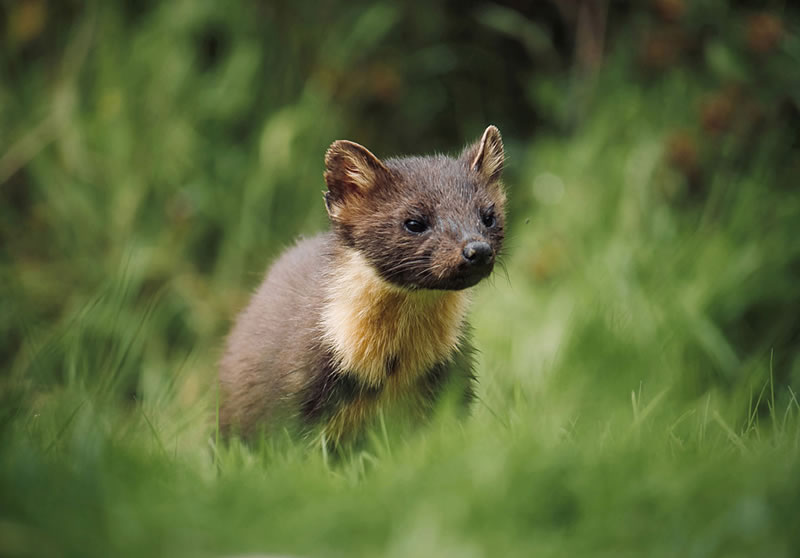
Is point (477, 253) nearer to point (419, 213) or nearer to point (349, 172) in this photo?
point (419, 213)

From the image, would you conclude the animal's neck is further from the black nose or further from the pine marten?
the black nose

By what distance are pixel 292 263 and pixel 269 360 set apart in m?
0.69

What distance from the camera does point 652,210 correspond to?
253 inches

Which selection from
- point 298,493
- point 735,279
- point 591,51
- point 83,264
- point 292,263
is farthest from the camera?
point 591,51

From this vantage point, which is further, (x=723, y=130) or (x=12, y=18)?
(x=12, y=18)

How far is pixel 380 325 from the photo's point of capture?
3.86m

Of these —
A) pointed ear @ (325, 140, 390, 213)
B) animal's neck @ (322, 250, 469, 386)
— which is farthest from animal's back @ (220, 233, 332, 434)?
pointed ear @ (325, 140, 390, 213)

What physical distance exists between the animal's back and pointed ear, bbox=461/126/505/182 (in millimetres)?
780

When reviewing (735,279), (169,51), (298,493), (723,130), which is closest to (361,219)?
(298,493)

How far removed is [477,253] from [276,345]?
1171mm

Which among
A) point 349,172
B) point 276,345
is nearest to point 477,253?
point 349,172

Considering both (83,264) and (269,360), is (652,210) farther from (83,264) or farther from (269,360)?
(83,264)

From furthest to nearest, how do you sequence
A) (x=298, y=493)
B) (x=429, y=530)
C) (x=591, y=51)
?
(x=591, y=51)
(x=298, y=493)
(x=429, y=530)

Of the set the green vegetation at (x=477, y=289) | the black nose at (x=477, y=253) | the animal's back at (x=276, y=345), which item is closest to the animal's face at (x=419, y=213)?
the black nose at (x=477, y=253)
